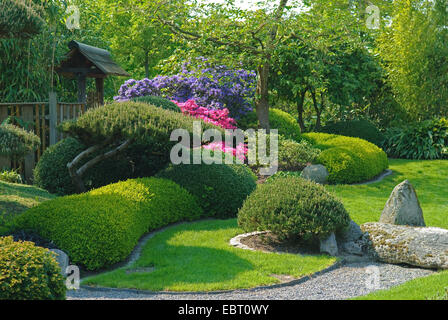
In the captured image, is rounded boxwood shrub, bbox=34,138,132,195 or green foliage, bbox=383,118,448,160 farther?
green foliage, bbox=383,118,448,160

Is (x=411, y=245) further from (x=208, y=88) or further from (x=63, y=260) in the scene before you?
(x=208, y=88)

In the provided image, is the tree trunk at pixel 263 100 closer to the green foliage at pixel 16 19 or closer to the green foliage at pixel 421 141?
the green foliage at pixel 421 141

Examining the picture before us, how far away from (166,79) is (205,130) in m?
6.14

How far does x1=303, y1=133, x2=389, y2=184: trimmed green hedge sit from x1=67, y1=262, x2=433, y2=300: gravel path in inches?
243

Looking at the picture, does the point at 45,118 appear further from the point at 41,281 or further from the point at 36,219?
the point at 41,281

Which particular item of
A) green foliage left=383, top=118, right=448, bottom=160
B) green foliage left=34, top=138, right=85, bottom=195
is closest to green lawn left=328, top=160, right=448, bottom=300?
green foliage left=383, top=118, right=448, bottom=160

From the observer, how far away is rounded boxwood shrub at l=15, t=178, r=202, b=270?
646 cm

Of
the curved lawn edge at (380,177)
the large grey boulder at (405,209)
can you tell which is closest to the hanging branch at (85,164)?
the large grey boulder at (405,209)

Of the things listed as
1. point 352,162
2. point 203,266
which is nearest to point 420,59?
point 352,162

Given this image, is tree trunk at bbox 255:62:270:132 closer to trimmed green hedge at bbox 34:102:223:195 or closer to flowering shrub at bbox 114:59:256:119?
flowering shrub at bbox 114:59:256:119

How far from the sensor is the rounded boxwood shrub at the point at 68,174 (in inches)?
383

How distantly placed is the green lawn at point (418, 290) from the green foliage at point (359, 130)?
39.8 feet

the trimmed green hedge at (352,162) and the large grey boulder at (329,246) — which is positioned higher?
the trimmed green hedge at (352,162)

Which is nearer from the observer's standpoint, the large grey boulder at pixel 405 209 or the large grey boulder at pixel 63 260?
the large grey boulder at pixel 63 260
